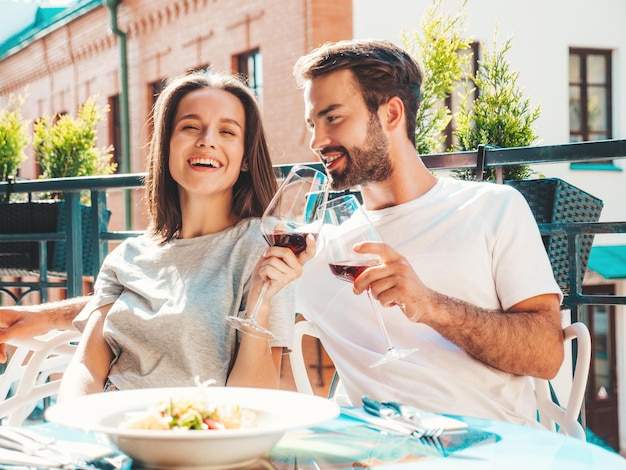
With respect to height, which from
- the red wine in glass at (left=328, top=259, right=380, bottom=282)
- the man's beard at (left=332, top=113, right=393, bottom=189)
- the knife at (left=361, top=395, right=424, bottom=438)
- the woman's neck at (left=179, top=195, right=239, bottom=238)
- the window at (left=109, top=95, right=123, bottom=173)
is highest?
the window at (left=109, top=95, right=123, bottom=173)

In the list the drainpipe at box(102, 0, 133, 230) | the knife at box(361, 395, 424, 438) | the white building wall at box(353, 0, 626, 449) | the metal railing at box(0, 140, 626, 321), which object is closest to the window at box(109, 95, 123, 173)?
the drainpipe at box(102, 0, 133, 230)

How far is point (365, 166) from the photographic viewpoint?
2293 millimetres

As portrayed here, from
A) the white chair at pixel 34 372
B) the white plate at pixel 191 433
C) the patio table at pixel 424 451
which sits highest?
the white plate at pixel 191 433

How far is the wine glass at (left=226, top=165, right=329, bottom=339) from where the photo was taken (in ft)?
5.49

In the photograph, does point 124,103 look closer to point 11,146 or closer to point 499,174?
point 11,146

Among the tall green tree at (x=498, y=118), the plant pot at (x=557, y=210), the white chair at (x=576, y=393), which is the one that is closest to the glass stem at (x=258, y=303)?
the white chair at (x=576, y=393)

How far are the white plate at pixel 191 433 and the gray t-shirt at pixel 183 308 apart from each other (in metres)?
0.61

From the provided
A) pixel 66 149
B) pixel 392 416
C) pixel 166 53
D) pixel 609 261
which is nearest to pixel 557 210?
pixel 392 416

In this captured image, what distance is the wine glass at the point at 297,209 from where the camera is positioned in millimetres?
1674

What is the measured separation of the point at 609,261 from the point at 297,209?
11.2 m

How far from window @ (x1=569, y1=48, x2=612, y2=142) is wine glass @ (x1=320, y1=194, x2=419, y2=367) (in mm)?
11142

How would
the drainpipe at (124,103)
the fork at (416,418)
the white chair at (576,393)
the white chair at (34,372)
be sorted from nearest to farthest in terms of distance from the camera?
1. the fork at (416,418)
2. the white chair at (576,393)
3. the white chair at (34,372)
4. the drainpipe at (124,103)

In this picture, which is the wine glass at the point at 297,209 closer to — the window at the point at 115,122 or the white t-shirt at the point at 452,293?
the white t-shirt at the point at 452,293

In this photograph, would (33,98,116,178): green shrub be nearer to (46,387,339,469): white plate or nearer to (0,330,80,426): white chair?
(0,330,80,426): white chair
